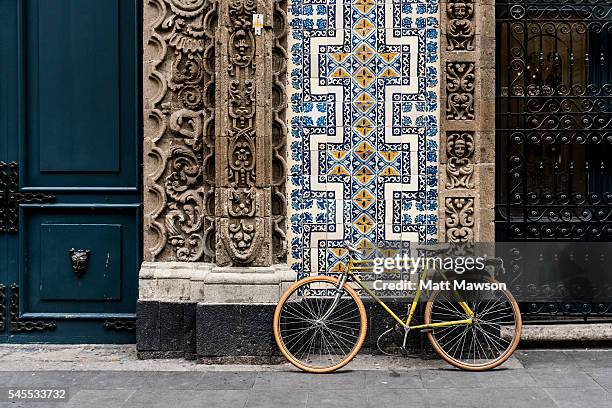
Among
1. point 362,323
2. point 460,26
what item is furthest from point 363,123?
point 362,323

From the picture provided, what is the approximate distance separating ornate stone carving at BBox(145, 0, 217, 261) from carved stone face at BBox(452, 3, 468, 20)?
6.79ft

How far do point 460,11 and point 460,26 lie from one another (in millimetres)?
129

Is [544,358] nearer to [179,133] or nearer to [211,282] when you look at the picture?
[211,282]

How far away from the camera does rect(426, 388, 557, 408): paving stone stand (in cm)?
668

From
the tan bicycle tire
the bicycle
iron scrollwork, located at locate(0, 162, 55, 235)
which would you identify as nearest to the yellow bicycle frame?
the bicycle

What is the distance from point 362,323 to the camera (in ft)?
24.7

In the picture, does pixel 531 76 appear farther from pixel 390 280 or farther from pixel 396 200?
pixel 390 280

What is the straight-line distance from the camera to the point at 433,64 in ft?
26.3

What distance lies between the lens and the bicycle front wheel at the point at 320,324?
25.4 ft

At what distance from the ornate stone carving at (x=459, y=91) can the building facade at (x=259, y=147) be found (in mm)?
12

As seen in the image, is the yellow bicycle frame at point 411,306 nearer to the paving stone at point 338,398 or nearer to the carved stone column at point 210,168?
the carved stone column at point 210,168

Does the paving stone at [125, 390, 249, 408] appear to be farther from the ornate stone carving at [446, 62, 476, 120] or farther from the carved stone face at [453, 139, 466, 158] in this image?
the ornate stone carving at [446, 62, 476, 120]

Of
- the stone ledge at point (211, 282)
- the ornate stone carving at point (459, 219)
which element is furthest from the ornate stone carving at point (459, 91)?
the stone ledge at point (211, 282)

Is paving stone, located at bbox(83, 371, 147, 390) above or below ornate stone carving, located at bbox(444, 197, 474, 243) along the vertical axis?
below
